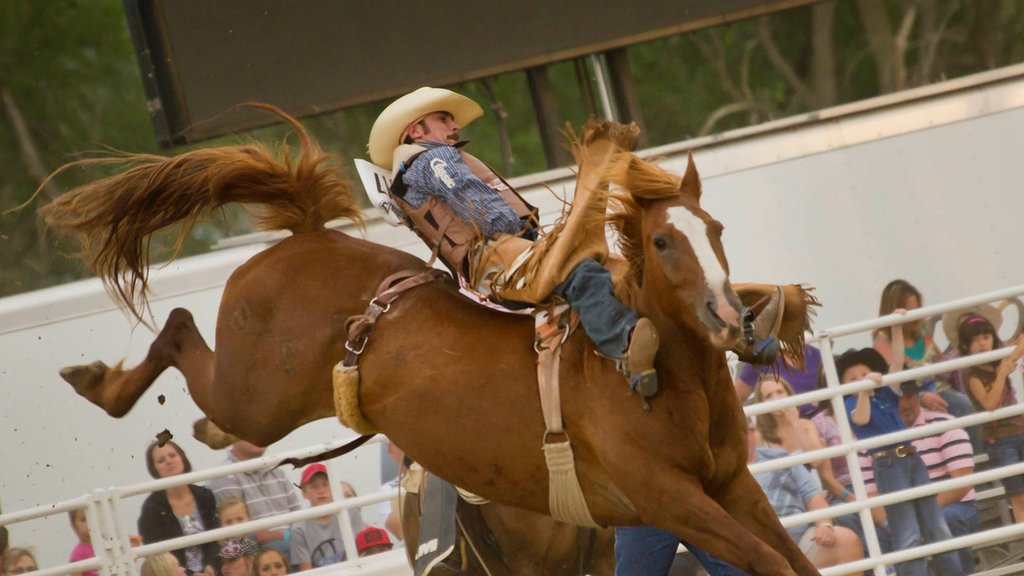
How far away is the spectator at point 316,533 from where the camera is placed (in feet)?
23.5

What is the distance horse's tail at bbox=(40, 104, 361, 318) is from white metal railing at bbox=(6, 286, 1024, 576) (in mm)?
1519

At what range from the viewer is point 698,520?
166 inches

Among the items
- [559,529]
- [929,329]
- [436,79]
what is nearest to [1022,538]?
[929,329]

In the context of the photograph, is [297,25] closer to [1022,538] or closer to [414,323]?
[414,323]

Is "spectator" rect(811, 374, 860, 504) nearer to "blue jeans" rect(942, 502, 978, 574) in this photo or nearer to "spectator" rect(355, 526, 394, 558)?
"blue jeans" rect(942, 502, 978, 574)

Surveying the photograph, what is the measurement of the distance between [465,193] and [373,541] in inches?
119

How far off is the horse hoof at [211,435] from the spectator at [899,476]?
302 centimetres

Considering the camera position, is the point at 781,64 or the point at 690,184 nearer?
the point at 690,184

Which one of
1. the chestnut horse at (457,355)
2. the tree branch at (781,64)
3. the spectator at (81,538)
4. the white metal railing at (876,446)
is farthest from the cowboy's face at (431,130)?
the tree branch at (781,64)

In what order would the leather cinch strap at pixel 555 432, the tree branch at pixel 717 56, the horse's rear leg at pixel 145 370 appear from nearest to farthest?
the leather cinch strap at pixel 555 432 < the horse's rear leg at pixel 145 370 < the tree branch at pixel 717 56

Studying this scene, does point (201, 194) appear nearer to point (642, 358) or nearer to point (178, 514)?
point (642, 358)

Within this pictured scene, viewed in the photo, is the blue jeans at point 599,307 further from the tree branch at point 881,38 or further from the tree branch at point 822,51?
the tree branch at point 881,38

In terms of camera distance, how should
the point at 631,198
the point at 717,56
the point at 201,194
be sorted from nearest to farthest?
the point at 631,198 < the point at 201,194 < the point at 717,56

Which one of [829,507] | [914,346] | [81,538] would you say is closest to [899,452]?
[829,507]
